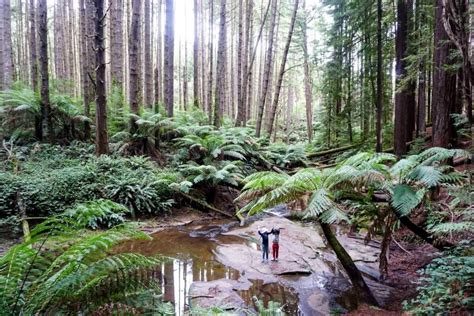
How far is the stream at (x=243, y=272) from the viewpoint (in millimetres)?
4832

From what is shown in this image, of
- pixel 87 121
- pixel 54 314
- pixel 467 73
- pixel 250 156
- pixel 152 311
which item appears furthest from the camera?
pixel 250 156

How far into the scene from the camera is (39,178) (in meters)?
7.88

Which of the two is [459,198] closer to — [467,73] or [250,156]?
[467,73]

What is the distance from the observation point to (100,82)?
897cm

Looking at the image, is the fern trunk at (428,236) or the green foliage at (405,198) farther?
the fern trunk at (428,236)

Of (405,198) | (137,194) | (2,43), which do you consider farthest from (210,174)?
(2,43)

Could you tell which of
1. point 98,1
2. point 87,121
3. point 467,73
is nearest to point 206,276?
point 467,73

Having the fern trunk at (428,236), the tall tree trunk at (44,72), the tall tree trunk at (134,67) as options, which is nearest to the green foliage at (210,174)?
the tall tree trunk at (134,67)

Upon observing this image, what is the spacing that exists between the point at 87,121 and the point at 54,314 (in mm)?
9922

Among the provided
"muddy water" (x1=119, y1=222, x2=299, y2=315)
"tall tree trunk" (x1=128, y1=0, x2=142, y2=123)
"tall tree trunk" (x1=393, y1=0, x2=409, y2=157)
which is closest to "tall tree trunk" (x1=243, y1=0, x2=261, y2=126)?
"tall tree trunk" (x1=128, y1=0, x2=142, y2=123)

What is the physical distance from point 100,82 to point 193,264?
5.55 meters

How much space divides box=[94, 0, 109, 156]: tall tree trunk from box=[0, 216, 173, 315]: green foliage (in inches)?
274

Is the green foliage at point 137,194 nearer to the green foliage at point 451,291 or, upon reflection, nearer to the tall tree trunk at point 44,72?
the tall tree trunk at point 44,72

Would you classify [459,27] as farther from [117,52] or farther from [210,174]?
[117,52]
